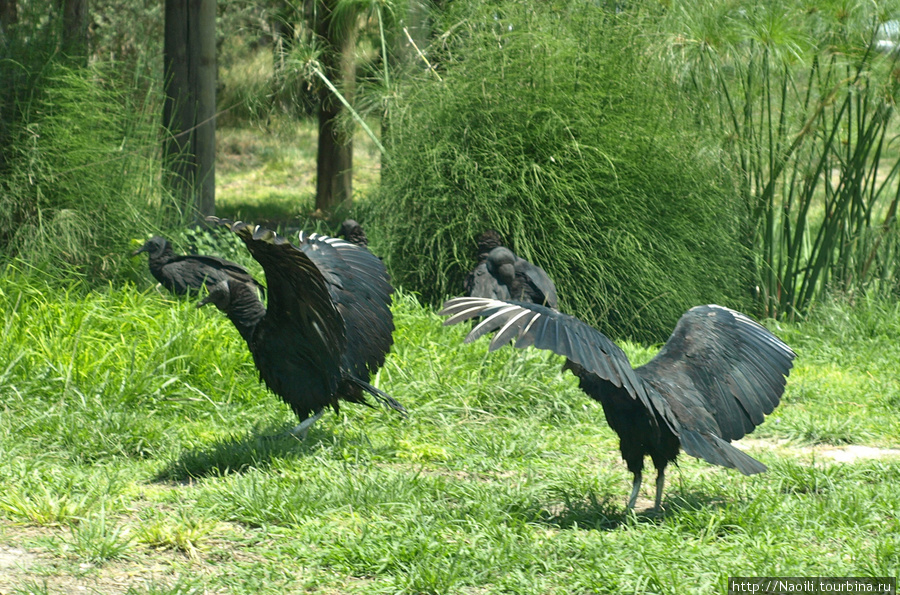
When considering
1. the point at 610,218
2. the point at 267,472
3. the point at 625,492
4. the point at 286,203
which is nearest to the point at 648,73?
the point at 610,218

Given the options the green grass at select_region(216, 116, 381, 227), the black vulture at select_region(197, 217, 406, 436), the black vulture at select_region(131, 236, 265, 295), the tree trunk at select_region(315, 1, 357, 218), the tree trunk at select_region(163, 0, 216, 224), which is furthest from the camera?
the green grass at select_region(216, 116, 381, 227)

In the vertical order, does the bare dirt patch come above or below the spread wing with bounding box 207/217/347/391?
below

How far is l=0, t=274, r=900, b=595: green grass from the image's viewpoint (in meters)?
2.78

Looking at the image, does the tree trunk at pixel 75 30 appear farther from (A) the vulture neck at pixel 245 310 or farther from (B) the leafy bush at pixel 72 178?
(A) the vulture neck at pixel 245 310

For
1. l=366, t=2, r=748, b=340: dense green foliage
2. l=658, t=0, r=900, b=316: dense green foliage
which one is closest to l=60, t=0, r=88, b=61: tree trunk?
l=366, t=2, r=748, b=340: dense green foliage

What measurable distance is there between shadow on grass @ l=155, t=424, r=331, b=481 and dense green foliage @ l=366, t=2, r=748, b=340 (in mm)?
2598

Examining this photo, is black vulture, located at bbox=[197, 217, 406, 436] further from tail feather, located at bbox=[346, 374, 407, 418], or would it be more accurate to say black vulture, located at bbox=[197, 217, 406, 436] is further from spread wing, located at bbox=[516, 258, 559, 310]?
spread wing, located at bbox=[516, 258, 559, 310]

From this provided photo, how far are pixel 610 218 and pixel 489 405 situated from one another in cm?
211

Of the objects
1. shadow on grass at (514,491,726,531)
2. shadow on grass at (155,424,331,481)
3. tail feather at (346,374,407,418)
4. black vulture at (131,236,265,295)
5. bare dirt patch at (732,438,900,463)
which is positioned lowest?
shadow on grass at (155,424,331,481)

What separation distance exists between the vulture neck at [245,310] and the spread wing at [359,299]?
12.8 inches

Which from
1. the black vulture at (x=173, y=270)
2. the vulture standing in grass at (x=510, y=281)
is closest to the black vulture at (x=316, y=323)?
the vulture standing in grass at (x=510, y=281)

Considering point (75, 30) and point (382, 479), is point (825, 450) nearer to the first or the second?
point (382, 479)

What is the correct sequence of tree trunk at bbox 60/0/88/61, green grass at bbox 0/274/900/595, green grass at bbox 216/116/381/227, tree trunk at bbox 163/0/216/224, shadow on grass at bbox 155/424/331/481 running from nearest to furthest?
green grass at bbox 0/274/900/595 → shadow on grass at bbox 155/424/331/481 → tree trunk at bbox 60/0/88/61 → tree trunk at bbox 163/0/216/224 → green grass at bbox 216/116/381/227

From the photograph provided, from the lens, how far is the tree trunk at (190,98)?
6.94 meters
